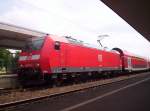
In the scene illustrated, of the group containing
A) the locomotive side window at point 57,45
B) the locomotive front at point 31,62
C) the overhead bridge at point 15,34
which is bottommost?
the locomotive front at point 31,62

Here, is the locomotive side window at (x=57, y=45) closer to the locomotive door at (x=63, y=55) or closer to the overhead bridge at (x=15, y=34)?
the locomotive door at (x=63, y=55)

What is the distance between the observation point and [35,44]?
62.5 ft

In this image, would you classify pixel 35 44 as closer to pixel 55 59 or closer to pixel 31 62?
pixel 31 62

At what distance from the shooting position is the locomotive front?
17953mm

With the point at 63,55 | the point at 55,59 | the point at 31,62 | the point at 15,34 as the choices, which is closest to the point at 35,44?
the point at 31,62

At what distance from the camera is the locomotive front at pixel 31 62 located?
17953 millimetres

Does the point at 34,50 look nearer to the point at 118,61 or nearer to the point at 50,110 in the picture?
the point at 50,110

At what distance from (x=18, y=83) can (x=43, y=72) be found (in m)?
2.67

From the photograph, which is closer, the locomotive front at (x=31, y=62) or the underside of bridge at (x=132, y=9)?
the underside of bridge at (x=132, y=9)

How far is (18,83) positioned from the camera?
19.5m

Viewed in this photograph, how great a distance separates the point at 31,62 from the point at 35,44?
1352mm

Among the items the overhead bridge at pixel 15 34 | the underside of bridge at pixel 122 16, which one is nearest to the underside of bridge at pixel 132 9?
the underside of bridge at pixel 122 16

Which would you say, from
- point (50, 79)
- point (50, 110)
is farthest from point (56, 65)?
point (50, 110)

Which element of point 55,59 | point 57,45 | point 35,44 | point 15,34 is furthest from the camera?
point 15,34
